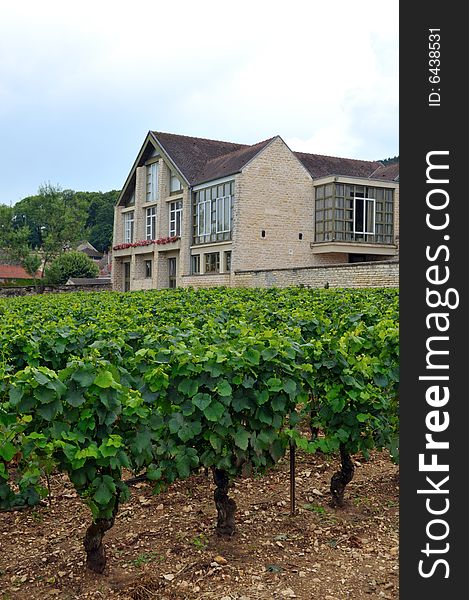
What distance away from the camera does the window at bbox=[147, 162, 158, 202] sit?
4441 centimetres

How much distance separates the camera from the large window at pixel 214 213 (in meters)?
36.1

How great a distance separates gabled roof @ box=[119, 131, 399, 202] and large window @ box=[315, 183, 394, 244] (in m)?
2.07

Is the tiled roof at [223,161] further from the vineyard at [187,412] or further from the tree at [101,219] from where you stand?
the tree at [101,219]

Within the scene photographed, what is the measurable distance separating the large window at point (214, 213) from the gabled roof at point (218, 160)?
31.0 inches

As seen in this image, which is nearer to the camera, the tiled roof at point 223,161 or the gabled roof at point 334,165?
the tiled roof at point 223,161

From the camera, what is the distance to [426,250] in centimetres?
299

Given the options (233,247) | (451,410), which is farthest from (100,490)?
(233,247)

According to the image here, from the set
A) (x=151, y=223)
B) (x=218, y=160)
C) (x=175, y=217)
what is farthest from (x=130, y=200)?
(x=218, y=160)

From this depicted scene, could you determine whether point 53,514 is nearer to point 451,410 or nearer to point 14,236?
point 451,410

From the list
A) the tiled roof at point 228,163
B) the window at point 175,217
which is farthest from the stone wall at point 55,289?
the tiled roof at point 228,163

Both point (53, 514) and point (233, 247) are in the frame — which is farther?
point (233, 247)

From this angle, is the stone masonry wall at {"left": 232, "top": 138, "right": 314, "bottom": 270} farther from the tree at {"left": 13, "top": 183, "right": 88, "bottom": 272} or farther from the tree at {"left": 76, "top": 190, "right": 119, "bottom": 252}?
the tree at {"left": 76, "top": 190, "right": 119, "bottom": 252}

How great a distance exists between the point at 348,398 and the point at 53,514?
2.68 metres

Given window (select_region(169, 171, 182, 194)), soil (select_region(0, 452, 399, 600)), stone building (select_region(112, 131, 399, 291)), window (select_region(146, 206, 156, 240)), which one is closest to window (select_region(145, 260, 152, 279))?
window (select_region(146, 206, 156, 240))
